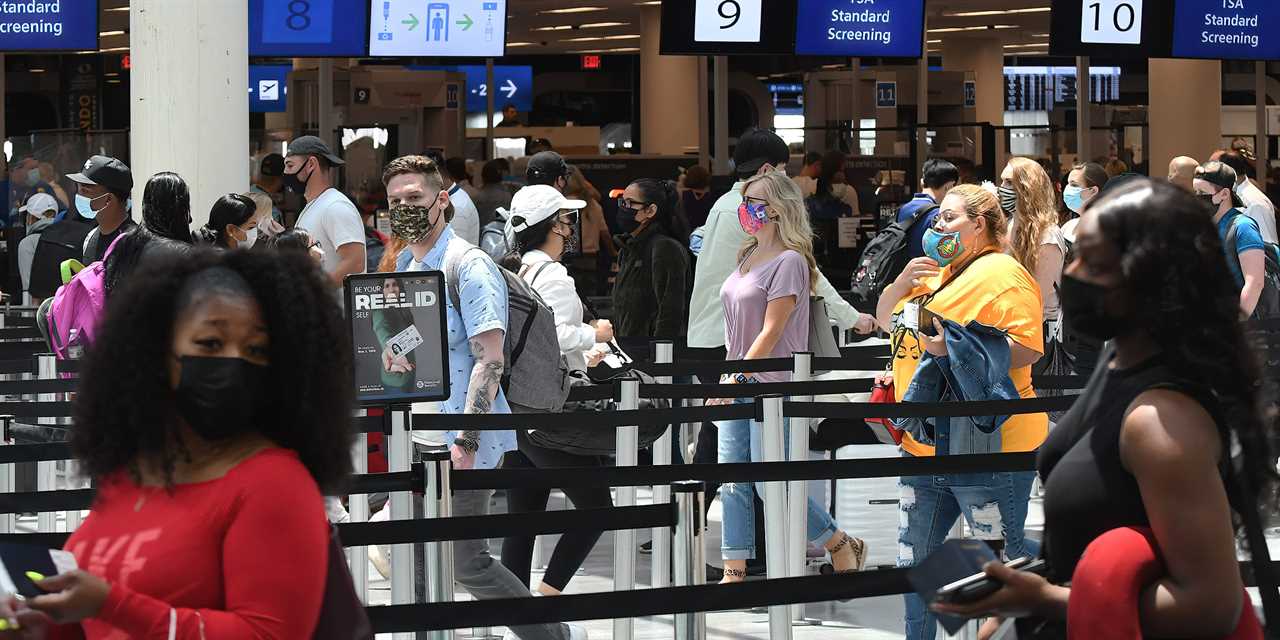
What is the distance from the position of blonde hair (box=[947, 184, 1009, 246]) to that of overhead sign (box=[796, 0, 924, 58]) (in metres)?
9.74

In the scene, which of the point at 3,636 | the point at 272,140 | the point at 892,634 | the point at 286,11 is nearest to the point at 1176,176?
the point at 892,634

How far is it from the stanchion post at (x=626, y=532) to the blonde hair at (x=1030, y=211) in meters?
1.45

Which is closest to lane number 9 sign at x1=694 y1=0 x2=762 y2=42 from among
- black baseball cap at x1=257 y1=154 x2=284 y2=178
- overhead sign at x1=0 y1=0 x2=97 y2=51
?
black baseball cap at x1=257 y1=154 x2=284 y2=178

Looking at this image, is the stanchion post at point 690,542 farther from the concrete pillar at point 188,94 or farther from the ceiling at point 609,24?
the ceiling at point 609,24

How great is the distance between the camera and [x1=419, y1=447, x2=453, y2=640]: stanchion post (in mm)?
4531

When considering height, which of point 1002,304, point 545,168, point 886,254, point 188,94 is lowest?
point 1002,304

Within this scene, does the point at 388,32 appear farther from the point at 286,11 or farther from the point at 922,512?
the point at 922,512

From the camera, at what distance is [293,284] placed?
269 cm

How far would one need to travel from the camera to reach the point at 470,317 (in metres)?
5.59

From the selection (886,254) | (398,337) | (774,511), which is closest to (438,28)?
(886,254)

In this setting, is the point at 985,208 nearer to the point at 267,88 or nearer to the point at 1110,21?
the point at 1110,21

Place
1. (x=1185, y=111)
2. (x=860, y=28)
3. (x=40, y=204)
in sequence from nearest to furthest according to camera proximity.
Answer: (x=860, y=28) → (x=40, y=204) → (x=1185, y=111)

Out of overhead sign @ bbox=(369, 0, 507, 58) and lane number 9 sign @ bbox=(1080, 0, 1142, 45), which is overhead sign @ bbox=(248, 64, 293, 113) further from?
lane number 9 sign @ bbox=(1080, 0, 1142, 45)

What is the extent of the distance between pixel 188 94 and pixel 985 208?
17.8ft
